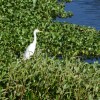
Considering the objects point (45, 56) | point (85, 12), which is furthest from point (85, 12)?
point (45, 56)

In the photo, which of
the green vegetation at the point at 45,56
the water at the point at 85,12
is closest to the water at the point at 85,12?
the water at the point at 85,12

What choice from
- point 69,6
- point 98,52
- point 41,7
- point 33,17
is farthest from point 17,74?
point 69,6

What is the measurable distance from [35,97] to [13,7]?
17.5 m

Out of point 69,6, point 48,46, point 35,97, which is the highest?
point 35,97

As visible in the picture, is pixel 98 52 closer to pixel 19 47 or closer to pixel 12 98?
pixel 19 47

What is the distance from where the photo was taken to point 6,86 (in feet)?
20.8

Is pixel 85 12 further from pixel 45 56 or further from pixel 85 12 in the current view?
pixel 45 56

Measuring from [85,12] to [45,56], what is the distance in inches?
779

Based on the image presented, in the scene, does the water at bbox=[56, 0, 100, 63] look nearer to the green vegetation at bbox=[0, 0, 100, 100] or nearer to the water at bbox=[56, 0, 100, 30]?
the water at bbox=[56, 0, 100, 30]

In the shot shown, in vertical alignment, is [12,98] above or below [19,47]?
above

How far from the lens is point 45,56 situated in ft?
36.1

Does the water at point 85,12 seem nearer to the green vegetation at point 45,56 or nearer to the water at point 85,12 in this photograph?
the water at point 85,12

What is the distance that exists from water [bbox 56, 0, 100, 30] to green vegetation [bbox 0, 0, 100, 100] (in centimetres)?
96

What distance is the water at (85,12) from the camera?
26209mm
